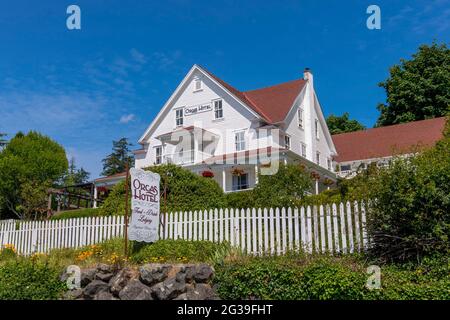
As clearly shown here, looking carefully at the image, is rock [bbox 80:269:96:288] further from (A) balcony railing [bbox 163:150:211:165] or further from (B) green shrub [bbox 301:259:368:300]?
(A) balcony railing [bbox 163:150:211:165]

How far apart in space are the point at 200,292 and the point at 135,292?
128cm

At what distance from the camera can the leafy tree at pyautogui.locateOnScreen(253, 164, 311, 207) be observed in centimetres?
1749

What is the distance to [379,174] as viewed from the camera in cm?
1107

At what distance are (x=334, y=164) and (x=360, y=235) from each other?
27601mm

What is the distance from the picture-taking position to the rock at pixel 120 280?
10250 mm

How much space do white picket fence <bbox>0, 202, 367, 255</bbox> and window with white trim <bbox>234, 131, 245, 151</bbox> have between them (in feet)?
58.9

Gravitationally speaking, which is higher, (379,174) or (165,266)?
(379,174)

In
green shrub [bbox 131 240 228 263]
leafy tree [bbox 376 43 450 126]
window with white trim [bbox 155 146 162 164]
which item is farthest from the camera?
leafy tree [bbox 376 43 450 126]

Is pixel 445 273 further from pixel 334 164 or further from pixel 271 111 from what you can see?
pixel 334 164

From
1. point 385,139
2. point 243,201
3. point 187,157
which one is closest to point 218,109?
point 187,157

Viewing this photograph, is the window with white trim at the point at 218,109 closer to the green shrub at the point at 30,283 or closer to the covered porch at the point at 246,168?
the covered porch at the point at 246,168

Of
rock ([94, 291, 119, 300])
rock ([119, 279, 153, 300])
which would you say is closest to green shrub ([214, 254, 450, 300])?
rock ([119, 279, 153, 300])

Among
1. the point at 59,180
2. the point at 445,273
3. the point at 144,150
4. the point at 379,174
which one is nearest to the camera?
the point at 445,273
